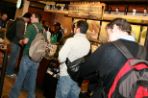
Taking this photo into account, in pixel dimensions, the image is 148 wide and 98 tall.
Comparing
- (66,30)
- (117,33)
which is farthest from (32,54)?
(66,30)

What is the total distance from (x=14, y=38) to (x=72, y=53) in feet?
13.9

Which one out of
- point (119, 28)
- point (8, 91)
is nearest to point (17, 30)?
point (8, 91)

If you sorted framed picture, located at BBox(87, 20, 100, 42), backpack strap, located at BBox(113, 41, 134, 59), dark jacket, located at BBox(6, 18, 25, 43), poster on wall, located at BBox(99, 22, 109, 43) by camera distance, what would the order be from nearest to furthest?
backpack strap, located at BBox(113, 41, 134, 59), poster on wall, located at BBox(99, 22, 109, 43), framed picture, located at BBox(87, 20, 100, 42), dark jacket, located at BBox(6, 18, 25, 43)

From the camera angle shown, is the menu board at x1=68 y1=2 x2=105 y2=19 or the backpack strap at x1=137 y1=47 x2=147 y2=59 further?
the menu board at x1=68 y1=2 x2=105 y2=19

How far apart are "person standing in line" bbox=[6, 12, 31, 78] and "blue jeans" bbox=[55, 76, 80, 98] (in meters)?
3.64

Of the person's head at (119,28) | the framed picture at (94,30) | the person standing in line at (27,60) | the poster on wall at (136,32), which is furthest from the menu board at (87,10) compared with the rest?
the person's head at (119,28)

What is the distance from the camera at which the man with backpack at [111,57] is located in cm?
308

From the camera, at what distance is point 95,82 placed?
12.2 feet

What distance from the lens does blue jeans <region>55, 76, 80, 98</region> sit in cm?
477

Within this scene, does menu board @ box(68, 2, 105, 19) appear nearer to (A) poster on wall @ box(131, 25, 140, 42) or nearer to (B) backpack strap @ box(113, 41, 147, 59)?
(A) poster on wall @ box(131, 25, 140, 42)

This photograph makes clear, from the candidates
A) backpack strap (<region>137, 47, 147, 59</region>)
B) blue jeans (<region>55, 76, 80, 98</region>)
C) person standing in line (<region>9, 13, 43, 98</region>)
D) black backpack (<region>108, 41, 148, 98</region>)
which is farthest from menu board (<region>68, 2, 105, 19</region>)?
black backpack (<region>108, 41, 148, 98</region>)

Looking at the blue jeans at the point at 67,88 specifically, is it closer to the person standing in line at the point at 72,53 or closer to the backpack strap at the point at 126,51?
the person standing in line at the point at 72,53

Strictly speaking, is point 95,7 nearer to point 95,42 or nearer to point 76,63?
point 95,42

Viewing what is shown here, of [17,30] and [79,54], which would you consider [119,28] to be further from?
[17,30]
